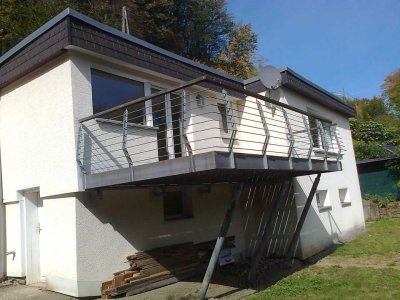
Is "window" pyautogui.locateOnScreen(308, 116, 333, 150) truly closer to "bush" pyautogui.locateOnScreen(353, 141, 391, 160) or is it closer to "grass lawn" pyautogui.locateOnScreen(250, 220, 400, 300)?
"grass lawn" pyautogui.locateOnScreen(250, 220, 400, 300)

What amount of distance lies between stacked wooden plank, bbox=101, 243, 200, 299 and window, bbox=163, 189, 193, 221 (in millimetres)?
738

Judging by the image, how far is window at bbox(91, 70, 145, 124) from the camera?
25.9ft

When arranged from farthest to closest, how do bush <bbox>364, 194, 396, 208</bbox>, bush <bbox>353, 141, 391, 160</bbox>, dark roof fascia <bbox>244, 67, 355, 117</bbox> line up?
bush <bbox>353, 141, 391, 160</bbox> → bush <bbox>364, 194, 396, 208</bbox> → dark roof fascia <bbox>244, 67, 355, 117</bbox>

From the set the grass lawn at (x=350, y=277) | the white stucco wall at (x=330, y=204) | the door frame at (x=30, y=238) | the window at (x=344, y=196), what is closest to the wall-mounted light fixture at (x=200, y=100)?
the white stucco wall at (x=330, y=204)

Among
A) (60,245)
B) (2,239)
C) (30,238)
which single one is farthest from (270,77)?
(2,239)

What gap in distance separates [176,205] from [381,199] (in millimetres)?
13502

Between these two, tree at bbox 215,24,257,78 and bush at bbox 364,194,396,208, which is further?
tree at bbox 215,24,257,78

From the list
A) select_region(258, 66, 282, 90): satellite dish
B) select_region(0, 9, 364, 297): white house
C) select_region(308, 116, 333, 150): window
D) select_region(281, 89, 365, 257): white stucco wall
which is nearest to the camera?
select_region(0, 9, 364, 297): white house

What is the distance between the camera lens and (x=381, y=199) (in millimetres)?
19188

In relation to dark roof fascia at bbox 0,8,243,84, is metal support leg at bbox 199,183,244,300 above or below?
below

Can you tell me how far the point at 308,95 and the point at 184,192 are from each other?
18.3 feet

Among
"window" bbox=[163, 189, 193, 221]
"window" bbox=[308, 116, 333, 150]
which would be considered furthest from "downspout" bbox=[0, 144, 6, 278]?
"window" bbox=[308, 116, 333, 150]

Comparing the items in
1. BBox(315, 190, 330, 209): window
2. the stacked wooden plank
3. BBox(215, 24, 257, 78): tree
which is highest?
BBox(215, 24, 257, 78): tree

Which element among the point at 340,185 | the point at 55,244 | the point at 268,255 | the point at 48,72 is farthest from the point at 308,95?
the point at 55,244
